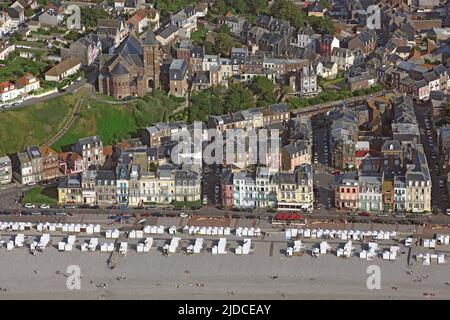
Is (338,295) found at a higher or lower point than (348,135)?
lower

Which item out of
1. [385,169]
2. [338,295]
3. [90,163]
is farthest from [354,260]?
[90,163]

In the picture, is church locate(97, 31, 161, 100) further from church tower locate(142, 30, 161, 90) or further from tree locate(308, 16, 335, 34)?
tree locate(308, 16, 335, 34)

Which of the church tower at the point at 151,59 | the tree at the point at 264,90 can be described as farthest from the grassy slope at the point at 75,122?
the tree at the point at 264,90

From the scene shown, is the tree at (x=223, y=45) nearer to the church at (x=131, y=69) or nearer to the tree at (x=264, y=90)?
the tree at (x=264, y=90)

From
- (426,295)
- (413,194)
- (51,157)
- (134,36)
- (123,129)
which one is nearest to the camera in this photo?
(426,295)

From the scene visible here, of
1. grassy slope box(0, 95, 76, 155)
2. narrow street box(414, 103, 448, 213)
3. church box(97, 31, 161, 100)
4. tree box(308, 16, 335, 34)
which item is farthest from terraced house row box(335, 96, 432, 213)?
tree box(308, 16, 335, 34)

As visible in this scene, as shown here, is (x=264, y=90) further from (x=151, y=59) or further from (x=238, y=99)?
(x=151, y=59)

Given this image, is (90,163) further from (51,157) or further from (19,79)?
(19,79)
